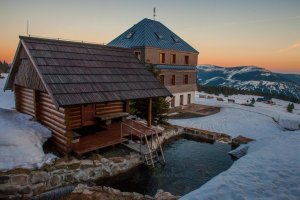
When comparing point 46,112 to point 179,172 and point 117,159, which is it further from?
point 179,172

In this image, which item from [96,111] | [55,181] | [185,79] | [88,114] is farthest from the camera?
[185,79]

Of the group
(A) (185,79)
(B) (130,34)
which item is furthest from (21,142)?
(A) (185,79)

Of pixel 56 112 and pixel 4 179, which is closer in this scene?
pixel 4 179

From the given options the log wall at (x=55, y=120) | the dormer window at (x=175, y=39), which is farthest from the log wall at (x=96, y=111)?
the dormer window at (x=175, y=39)

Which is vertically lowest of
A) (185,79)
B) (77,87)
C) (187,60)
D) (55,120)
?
(55,120)

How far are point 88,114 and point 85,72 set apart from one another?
121 inches

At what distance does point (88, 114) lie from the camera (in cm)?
1534

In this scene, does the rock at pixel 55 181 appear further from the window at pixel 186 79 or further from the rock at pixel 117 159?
the window at pixel 186 79

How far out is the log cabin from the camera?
1215 centimetres

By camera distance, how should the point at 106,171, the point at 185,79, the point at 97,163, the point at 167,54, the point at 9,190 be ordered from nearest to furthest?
the point at 9,190 < the point at 97,163 < the point at 106,171 < the point at 167,54 < the point at 185,79

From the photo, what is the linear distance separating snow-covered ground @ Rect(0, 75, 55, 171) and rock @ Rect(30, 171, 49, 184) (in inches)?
19.1

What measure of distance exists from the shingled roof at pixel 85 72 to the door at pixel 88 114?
2.41 m

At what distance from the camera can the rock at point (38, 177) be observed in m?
9.77

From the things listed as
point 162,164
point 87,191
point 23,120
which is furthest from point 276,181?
point 23,120
